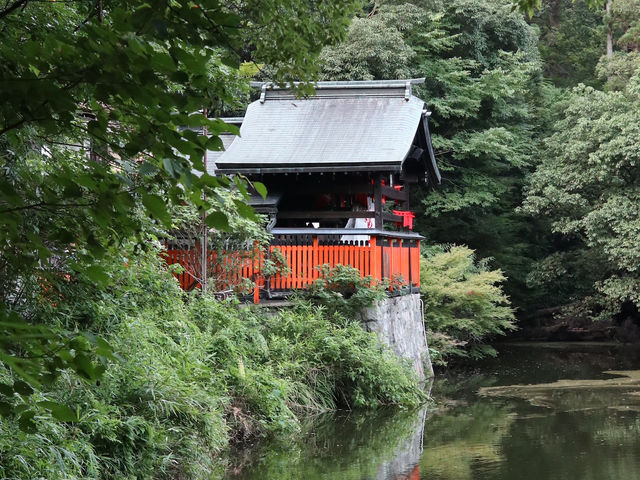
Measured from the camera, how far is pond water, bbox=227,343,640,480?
8031 millimetres

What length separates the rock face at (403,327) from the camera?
1250cm

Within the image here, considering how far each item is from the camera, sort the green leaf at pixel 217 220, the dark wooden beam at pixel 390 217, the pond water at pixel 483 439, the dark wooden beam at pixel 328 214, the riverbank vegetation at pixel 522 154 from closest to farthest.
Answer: the green leaf at pixel 217 220
the pond water at pixel 483 439
the dark wooden beam at pixel 328 214
the dark wooden beam at pixel 390 217
the riverbank vegetation at pixel 522 154

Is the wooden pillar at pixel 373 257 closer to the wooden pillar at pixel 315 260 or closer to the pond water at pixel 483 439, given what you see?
the wooden pillar at pixel 315 260

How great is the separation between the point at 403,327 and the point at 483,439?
172 inches

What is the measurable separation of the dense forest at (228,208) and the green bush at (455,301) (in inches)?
2.6

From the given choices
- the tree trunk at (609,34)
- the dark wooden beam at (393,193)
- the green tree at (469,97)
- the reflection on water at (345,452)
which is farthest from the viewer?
the tree trunk at (609,34)

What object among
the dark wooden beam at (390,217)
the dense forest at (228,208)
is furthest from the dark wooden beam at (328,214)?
the dense forest at (228,208)

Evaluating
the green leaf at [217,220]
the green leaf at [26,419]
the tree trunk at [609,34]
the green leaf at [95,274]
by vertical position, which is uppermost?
the tree trunk at [609,34]

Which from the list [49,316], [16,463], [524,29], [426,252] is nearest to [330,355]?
[49,316]

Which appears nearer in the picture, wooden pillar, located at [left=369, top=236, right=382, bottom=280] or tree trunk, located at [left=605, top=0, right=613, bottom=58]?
wooden pillar, located at [left=369, top=236, right=382, bottom=280]

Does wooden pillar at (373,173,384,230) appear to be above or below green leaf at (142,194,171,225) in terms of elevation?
above

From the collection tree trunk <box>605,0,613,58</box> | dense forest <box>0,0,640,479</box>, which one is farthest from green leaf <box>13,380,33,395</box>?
tree trunk <box>605,0,613,58</box>

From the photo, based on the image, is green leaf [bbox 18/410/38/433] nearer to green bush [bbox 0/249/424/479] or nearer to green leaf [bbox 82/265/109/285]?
green leaf [bbox 82/265/109/285]

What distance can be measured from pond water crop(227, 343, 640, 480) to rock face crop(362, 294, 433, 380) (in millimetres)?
697
